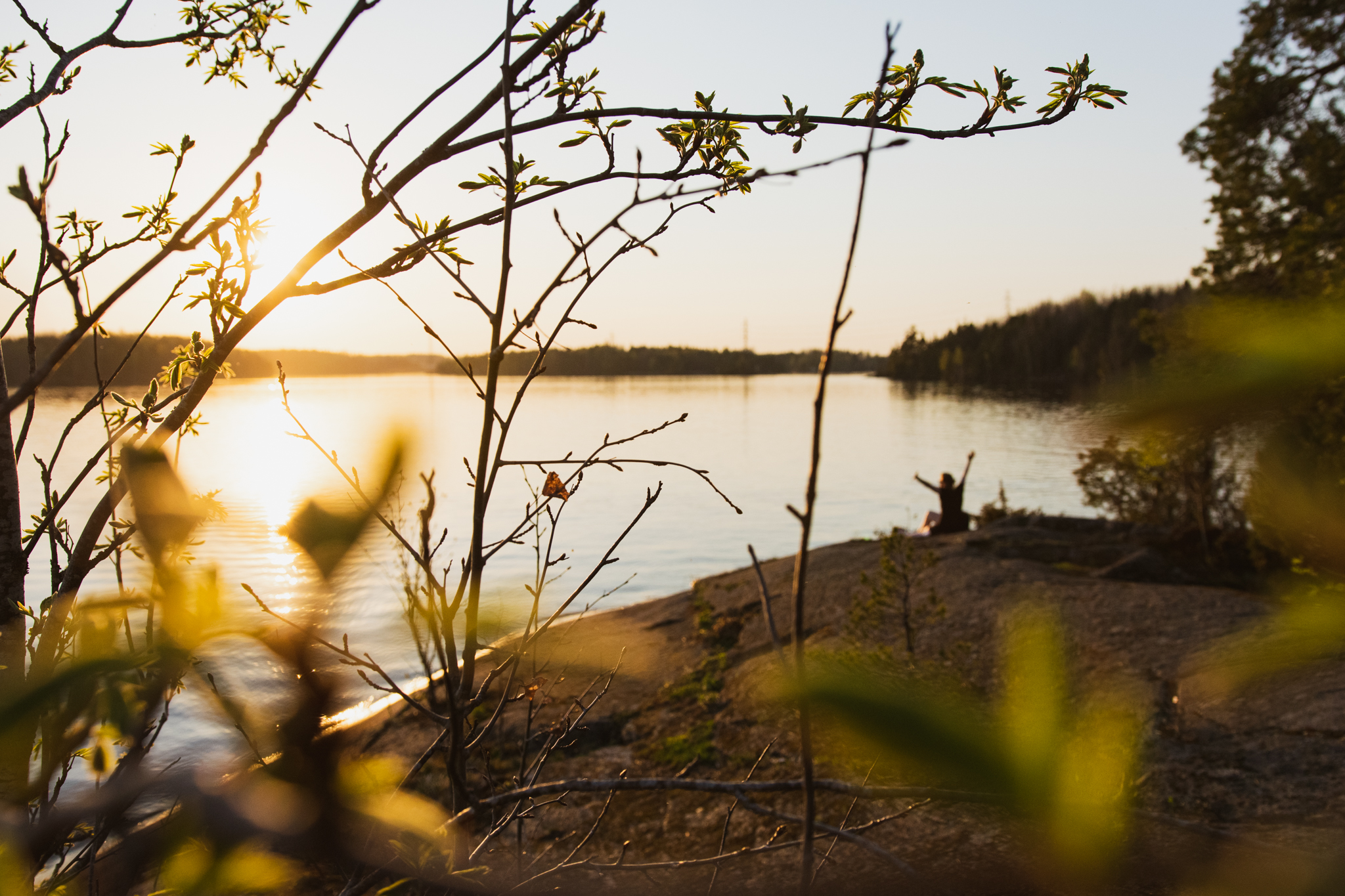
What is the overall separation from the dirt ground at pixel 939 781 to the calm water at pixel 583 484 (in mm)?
145

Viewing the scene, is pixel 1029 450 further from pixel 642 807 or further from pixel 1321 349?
pixel 1321 349

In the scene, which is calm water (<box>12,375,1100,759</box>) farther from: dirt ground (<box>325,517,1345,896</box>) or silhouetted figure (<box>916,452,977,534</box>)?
silhouetted figure (<box>916,452,977,534</box>)

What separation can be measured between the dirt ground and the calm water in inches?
5.7

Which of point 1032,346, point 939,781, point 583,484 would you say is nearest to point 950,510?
point 583,484

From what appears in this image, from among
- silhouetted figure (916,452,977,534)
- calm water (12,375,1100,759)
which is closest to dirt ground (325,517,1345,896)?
calm water (12,375,1100,759)

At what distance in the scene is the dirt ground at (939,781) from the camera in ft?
1.36

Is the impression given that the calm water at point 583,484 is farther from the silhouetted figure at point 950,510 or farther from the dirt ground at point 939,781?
the silhouetted figure at point 950,510

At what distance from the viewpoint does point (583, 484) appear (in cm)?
1989

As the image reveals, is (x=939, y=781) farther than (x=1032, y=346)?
No

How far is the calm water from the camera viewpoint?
1.61ft

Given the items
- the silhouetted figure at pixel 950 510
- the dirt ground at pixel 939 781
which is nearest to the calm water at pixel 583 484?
the dirt ground at pixel 939 781

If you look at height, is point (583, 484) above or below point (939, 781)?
below

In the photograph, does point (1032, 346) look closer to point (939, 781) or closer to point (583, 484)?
point (583, 484)

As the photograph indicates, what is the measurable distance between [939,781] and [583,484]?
19.7 metres
